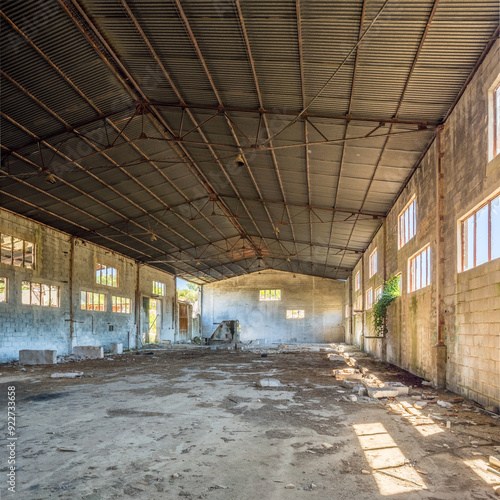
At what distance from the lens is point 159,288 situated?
3469 centimetres

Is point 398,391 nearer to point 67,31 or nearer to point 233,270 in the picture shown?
point 67,31

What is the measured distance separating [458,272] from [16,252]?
17288 millimetres

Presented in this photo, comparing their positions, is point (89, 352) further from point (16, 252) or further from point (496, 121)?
point (496, 121)

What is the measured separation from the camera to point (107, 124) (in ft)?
42.8

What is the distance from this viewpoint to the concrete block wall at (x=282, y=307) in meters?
38.6

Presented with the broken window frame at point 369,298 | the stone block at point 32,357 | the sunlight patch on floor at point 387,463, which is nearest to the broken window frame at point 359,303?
the broken window frame at point 369,298

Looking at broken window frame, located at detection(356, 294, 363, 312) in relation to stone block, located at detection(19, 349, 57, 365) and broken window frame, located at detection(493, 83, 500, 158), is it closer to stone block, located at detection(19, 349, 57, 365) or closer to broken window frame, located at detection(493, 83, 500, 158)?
stone block, located at detection(19, 349, 57, 365)

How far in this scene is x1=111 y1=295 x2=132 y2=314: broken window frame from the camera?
26519 millimetres

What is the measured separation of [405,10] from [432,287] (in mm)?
6909

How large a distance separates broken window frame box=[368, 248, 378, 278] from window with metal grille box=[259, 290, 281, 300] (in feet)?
51.6

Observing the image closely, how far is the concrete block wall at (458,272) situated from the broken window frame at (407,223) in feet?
1.20

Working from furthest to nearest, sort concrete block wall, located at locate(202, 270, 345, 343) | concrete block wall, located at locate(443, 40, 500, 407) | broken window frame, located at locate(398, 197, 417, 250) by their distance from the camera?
concrete block wall, located at locate(202, 270, 345, 343)
broken window frame, located at locate(398, 197, 417, 250)
concrete block wall, located at locate(443, 40, 500, 407)

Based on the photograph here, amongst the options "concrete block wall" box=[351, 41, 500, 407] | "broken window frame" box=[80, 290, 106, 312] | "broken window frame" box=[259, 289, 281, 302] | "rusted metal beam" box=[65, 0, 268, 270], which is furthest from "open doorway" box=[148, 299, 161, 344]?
"concrete block wall" box=[351, 41, 500, 407]

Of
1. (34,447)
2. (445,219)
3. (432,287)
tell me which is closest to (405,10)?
(445,219)
